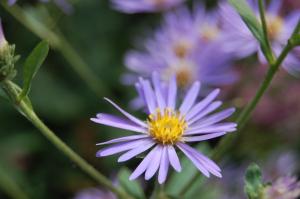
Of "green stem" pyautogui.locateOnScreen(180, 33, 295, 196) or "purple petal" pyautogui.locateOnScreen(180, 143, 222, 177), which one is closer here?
"purple petal" pyautogui.locateOnScreen(180, 143, 222, 177)

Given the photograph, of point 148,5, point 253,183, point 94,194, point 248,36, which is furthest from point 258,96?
point 148,5

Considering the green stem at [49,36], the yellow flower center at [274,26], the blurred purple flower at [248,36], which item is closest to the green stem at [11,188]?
the green stem at [49,36]

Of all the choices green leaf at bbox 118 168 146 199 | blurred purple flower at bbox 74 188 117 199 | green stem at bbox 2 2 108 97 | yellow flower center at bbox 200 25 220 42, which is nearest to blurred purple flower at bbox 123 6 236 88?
yellow flower center at bbox 200 25 220 42

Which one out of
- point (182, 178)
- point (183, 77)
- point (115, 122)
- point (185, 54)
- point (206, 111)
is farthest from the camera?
point (185, 54)

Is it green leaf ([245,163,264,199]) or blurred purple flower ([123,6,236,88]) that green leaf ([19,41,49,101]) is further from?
blurred purple flower ([123,6,236,88])

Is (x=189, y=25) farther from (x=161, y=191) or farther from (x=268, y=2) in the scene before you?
(x=161, y=191)

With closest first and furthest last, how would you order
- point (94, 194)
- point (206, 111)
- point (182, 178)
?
point (206, 111) → point (182, 178) → point (94, 194)

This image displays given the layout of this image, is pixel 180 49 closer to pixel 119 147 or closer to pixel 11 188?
pixel 11 188
